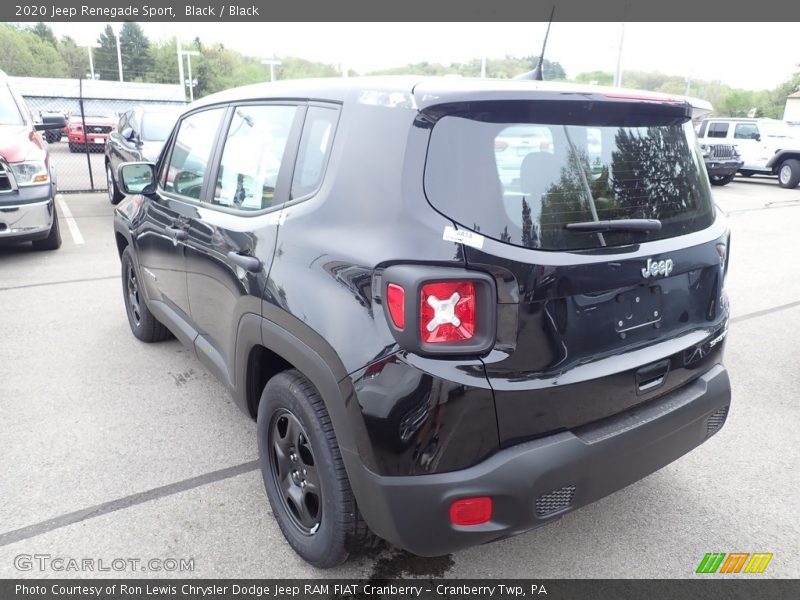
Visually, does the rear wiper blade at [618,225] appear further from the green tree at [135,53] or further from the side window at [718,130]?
the green tree at [135,53]

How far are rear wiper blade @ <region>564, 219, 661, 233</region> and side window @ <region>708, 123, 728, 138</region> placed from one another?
19.9 meters

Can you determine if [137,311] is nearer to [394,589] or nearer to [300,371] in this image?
[300,371]

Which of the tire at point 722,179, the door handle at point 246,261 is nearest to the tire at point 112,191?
the door handle at point 246,261

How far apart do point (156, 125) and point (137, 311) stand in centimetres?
644

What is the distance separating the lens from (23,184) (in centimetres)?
667

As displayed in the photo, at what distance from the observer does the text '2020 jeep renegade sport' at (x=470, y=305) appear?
184 cm

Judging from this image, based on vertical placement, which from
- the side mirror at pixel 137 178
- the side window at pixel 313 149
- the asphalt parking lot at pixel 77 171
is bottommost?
the asphalt parking lot at pixel 77 171

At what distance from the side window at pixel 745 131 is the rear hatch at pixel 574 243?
19415 millimetres

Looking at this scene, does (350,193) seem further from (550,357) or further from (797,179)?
(797,179)

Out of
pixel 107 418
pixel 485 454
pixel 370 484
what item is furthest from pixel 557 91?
pixel 107 418

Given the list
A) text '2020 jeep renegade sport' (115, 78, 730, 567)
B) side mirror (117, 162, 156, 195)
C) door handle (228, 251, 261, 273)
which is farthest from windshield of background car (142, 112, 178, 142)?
text '2020 jeep renegade sport' (115, 78, 730, 567)

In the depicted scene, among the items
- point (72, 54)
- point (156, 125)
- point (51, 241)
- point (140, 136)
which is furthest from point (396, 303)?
point (72, 54)

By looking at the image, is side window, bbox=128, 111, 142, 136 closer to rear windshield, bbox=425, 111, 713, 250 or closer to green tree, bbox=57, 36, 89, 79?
rear windshield, bbox=425, 111, 713, 250

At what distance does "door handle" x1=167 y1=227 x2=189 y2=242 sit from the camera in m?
3.25
